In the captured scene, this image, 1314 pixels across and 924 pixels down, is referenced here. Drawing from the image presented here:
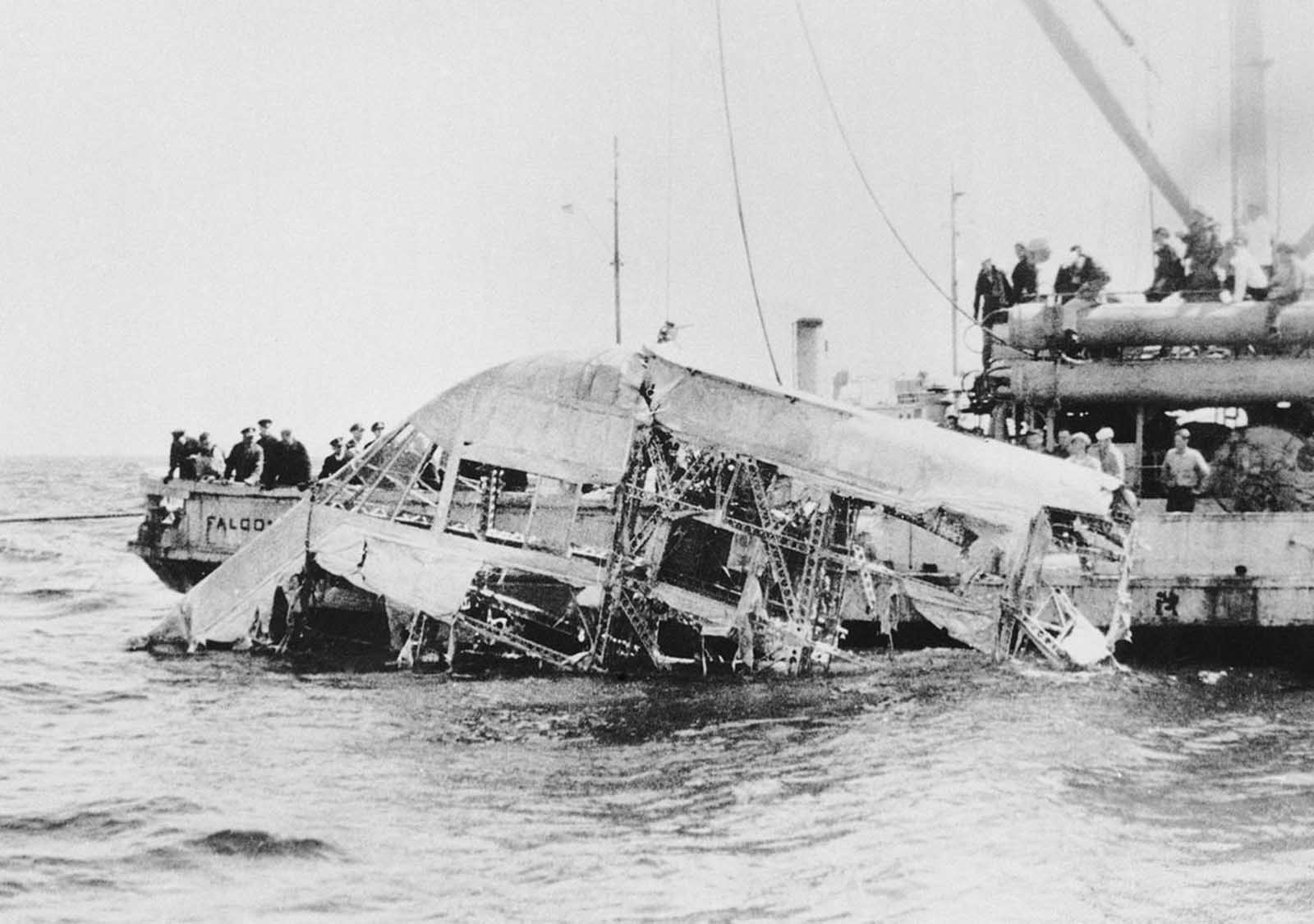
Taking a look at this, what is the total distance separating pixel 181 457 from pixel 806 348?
13032mm

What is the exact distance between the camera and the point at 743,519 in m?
15.8

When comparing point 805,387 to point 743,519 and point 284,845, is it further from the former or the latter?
point 284,845

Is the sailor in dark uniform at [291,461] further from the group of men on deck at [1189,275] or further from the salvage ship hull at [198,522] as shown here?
the group of men on deck at [1189,275]

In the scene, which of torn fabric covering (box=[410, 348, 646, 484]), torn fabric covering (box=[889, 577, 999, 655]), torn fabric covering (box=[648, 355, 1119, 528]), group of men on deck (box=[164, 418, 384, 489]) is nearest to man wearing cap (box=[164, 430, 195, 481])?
group of men on deck (box=[164, 418, 384, 489])

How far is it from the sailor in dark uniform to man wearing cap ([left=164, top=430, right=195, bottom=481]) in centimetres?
206

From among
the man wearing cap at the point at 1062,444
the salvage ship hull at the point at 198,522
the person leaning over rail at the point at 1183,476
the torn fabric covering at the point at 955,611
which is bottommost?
the torn fabric covering at the point at 955,611

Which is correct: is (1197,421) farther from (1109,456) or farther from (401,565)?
(401,565)

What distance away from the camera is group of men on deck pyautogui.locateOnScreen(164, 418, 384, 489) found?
859 inches

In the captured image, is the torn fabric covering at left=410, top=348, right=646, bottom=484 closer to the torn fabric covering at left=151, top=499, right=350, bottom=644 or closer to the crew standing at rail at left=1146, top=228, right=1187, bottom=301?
the torn fabric covering at left=151, top=499, right=350, bottom=644

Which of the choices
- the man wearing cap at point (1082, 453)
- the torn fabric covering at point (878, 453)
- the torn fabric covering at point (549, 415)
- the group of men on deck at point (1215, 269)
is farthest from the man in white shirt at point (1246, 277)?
the torn fabric covering at point (549, 415)

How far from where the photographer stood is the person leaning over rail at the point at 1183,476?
19.0m

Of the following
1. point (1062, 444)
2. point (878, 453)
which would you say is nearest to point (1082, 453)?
point (1062, 444)

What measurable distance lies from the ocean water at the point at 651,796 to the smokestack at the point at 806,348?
10.3 m

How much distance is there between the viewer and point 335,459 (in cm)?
2195
